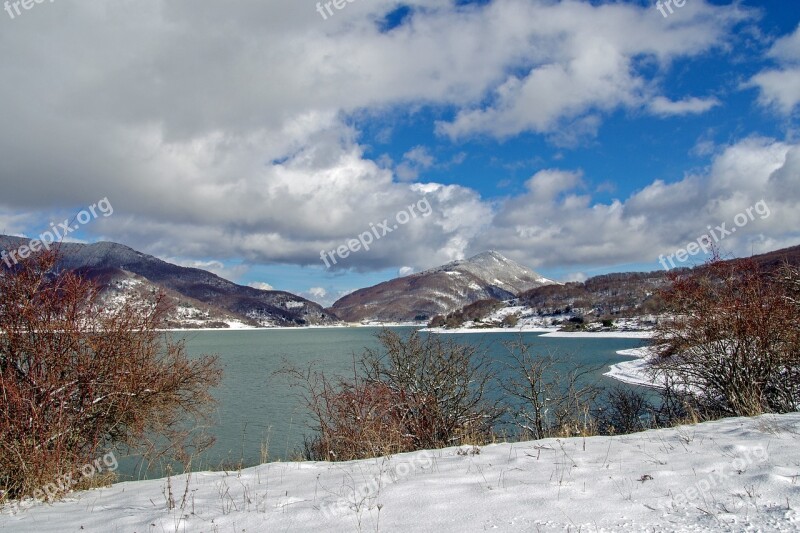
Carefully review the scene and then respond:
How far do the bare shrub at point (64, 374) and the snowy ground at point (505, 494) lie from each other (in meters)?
1.12

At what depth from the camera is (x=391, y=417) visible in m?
14.0

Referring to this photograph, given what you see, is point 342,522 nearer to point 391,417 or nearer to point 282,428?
point 391,417

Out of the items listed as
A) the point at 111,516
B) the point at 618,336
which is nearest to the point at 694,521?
the point at 111,516

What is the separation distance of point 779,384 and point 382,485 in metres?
12.2

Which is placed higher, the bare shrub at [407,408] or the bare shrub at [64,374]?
the bare shrub at [64,374]

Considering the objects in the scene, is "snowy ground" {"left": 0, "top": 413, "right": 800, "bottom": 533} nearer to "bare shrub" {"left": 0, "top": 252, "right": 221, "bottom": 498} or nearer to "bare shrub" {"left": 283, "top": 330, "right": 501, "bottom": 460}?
"bare shrub" {"left": 0, "top": 252, "right": 221, "bottom": 498}

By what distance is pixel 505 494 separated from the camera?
5.93 metres

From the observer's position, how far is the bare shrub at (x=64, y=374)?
8320 millimetres

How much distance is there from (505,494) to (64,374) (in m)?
9.46

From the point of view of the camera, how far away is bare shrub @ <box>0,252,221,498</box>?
832cm

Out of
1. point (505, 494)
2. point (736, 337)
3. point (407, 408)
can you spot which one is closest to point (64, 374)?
point (407, 408)

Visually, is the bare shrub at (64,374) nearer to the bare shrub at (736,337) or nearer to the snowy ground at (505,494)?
the snowy ground at (505,494)

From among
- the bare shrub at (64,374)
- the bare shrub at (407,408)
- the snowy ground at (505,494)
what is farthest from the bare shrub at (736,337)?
the bare shrub at (64,374)

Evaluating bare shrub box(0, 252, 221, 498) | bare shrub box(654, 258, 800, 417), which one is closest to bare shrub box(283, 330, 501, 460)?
bare shrub box(0, 252, 221, 498)
